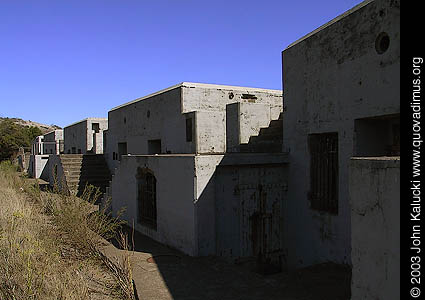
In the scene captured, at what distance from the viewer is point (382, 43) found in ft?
18.1

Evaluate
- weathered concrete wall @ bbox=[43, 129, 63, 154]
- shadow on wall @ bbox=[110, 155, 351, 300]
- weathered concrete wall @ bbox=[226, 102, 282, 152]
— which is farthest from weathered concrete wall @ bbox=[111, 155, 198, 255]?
weathered concrete wall @ bbox=[43, 129, 63, 154]

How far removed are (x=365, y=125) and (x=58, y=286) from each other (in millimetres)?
5536

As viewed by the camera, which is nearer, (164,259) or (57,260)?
(57,260)

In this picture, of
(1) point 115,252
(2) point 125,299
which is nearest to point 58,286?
(2) point 125,299

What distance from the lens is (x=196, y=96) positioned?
11.0 m

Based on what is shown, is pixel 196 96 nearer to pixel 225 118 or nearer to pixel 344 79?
pixel 225 118

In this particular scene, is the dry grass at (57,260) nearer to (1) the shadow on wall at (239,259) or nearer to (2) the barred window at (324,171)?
(1) the shadow on wall at (239,259)

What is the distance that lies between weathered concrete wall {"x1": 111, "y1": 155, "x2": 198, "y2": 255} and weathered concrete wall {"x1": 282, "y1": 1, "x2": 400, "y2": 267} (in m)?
2.39

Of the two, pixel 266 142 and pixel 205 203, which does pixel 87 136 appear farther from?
pixel 205 203

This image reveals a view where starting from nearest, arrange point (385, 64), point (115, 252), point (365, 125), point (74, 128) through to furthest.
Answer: point (385, 64)
point (365, 125)
point (115, 252)
point (74, 128)

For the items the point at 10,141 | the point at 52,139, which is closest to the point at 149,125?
the point at 52,139

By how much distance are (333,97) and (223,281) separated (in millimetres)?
4023

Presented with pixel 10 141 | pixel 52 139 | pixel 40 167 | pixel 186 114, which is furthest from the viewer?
pixel 10 141

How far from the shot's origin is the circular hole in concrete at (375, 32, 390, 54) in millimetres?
5402
